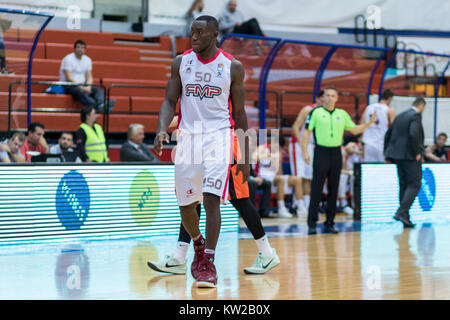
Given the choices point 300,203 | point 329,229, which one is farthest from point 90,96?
point 329,229

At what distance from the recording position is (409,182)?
42.7 ft

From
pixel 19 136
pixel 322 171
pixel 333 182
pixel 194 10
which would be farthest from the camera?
pixel 194 10

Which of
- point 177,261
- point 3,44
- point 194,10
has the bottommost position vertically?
point 177,261

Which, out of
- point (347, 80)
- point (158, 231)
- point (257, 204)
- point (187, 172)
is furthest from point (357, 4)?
point (187, 172)

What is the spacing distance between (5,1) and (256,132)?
22.6ft

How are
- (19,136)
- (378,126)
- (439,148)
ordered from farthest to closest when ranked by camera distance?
(439,148) < (378,126) < (19,136)

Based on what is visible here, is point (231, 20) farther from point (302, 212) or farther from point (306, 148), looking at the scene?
point (306, 148)

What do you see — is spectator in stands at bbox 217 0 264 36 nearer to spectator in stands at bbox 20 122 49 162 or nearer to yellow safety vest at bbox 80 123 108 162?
yellow safety vest at bbox 80 123 108 162

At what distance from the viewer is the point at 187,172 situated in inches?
258

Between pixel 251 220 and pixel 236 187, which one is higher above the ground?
pixel 236 187

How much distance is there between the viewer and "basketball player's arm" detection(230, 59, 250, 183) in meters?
6.62

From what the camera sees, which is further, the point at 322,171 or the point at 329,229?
the point at 329,229

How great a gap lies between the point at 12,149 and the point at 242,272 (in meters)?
4.38
